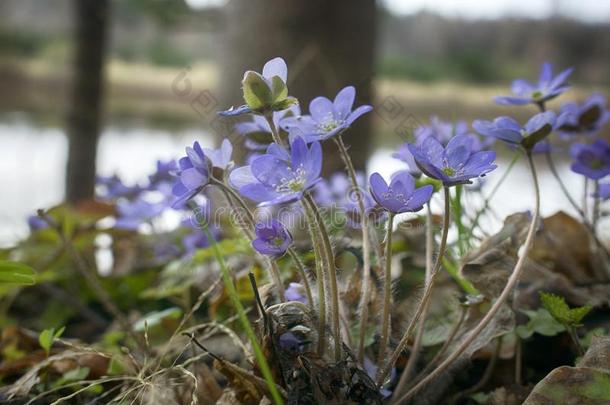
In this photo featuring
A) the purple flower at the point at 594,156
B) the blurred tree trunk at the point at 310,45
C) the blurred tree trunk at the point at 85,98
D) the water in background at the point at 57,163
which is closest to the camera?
the purple flower at the point at 594,156

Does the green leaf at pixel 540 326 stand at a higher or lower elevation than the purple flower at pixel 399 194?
lower

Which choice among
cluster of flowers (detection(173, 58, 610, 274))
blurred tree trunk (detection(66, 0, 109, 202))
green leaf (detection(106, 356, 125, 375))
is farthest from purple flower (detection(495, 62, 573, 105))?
blurred tree trunk (detection(66, 0, 109, 202))

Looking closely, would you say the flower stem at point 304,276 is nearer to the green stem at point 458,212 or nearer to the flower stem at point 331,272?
the flower stem at point 331,272

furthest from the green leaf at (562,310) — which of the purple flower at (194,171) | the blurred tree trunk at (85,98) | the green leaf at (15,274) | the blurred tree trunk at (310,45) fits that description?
the blurred tree trunk at (85,98)

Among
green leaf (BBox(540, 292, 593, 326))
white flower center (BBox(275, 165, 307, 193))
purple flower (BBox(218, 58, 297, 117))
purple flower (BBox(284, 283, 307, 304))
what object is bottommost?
green leaf (BBox(540, 292, 593, 326))

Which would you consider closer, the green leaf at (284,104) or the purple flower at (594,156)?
the green leaf at (284,104)

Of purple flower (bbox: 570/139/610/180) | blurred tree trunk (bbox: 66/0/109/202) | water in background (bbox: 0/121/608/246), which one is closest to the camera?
purple flower (bbox: 570/139/610/180)

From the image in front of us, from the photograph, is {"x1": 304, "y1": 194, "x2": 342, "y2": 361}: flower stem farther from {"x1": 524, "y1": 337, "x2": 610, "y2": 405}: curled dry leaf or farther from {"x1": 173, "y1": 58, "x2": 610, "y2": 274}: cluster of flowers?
{"x1": 524, "y1": 337, "x2": 610, "y2": 405}: curled dry leaf

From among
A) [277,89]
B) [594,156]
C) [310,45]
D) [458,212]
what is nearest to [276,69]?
[277,89]

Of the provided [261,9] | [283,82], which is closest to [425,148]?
[283,82]
